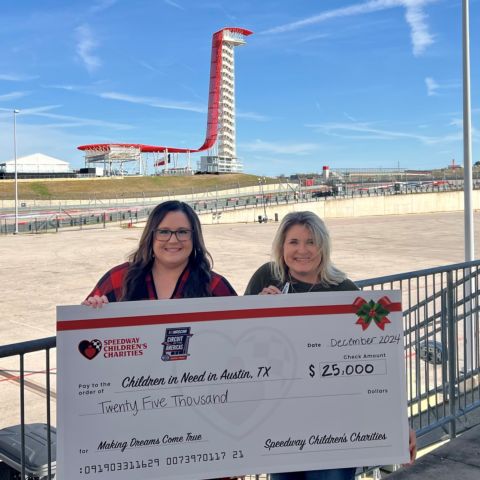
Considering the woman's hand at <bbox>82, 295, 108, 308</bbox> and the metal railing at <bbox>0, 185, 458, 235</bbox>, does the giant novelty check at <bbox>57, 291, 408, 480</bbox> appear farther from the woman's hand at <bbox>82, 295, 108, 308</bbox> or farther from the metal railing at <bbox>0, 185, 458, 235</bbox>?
the metal railing at <bbox>0, 185, 458, 235</bbox>

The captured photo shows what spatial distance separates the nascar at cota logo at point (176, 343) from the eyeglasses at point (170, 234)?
475 mm

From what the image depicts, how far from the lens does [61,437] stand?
2.65 metres

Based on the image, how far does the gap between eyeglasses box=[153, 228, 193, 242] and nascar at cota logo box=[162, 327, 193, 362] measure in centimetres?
48

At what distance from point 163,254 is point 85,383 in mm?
735

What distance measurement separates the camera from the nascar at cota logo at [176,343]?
9.22ft

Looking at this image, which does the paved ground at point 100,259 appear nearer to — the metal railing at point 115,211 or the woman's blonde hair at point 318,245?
the metal railing at point 115,211

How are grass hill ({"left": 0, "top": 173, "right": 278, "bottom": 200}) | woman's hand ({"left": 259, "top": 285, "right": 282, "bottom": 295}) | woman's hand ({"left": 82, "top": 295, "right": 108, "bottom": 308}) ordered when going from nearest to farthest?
woman's hand ({"left": 82, "top": 295, "right": 108, "bottom": 308}) → woman's hand ({"left": 259, "top": 285, "right": 282, "bottom": 295}) → grass hill ({"left": 0, "top": 173, "right": 278, "bottom": 200})

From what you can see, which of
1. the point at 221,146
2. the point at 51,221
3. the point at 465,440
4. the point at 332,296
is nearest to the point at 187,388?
the point at 332,296

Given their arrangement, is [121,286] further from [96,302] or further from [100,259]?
[100,259]

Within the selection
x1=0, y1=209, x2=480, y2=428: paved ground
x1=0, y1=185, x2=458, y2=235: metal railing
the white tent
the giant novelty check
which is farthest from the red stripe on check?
the white tent

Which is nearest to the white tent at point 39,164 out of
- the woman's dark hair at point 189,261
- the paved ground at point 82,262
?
the paved ground at point 82,262

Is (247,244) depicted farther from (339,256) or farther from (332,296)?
(332,296)

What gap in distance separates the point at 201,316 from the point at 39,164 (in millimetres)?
110004

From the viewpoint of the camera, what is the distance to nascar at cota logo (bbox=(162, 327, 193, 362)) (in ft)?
9.22
